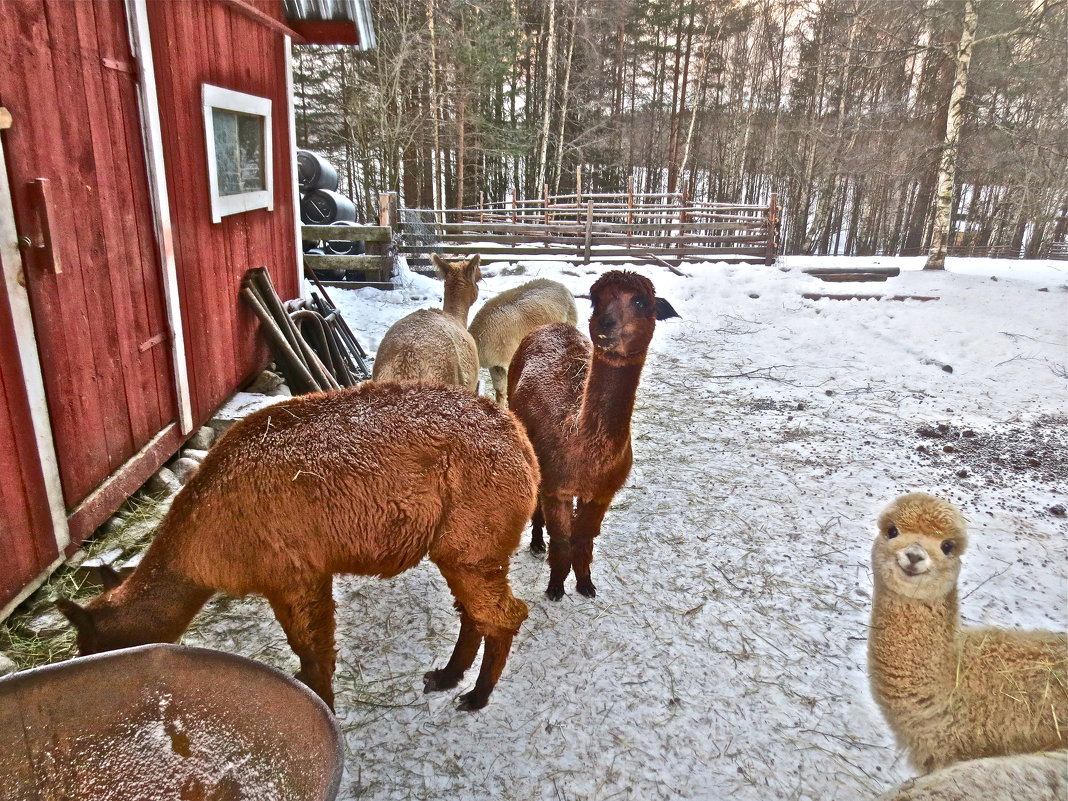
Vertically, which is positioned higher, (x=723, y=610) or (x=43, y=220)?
(x=43, y=220)

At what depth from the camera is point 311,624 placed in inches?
98.2

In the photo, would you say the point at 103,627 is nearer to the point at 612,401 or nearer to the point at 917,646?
the point at 612,401

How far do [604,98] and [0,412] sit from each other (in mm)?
30579

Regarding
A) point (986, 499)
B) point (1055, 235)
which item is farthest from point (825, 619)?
point (1055, 235)

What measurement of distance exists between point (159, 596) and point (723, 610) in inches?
115

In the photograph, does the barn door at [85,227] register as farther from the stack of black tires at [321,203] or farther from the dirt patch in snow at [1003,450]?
the stack of black tires at [321,203]

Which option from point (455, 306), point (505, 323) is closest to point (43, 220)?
point (455, 306)

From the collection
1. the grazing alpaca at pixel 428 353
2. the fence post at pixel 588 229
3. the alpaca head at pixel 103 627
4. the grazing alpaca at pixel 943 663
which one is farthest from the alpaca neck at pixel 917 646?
the fence post at pixel 588 229

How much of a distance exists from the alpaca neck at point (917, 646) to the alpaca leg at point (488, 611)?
153cm

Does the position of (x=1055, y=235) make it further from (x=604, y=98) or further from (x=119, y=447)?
(x=119, y=447)

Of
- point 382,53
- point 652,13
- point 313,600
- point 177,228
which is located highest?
point 652,13

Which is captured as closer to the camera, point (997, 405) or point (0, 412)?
point (0, 412)

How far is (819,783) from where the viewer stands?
8.41 feet

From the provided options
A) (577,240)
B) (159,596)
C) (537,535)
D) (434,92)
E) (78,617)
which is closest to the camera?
(78,617)
